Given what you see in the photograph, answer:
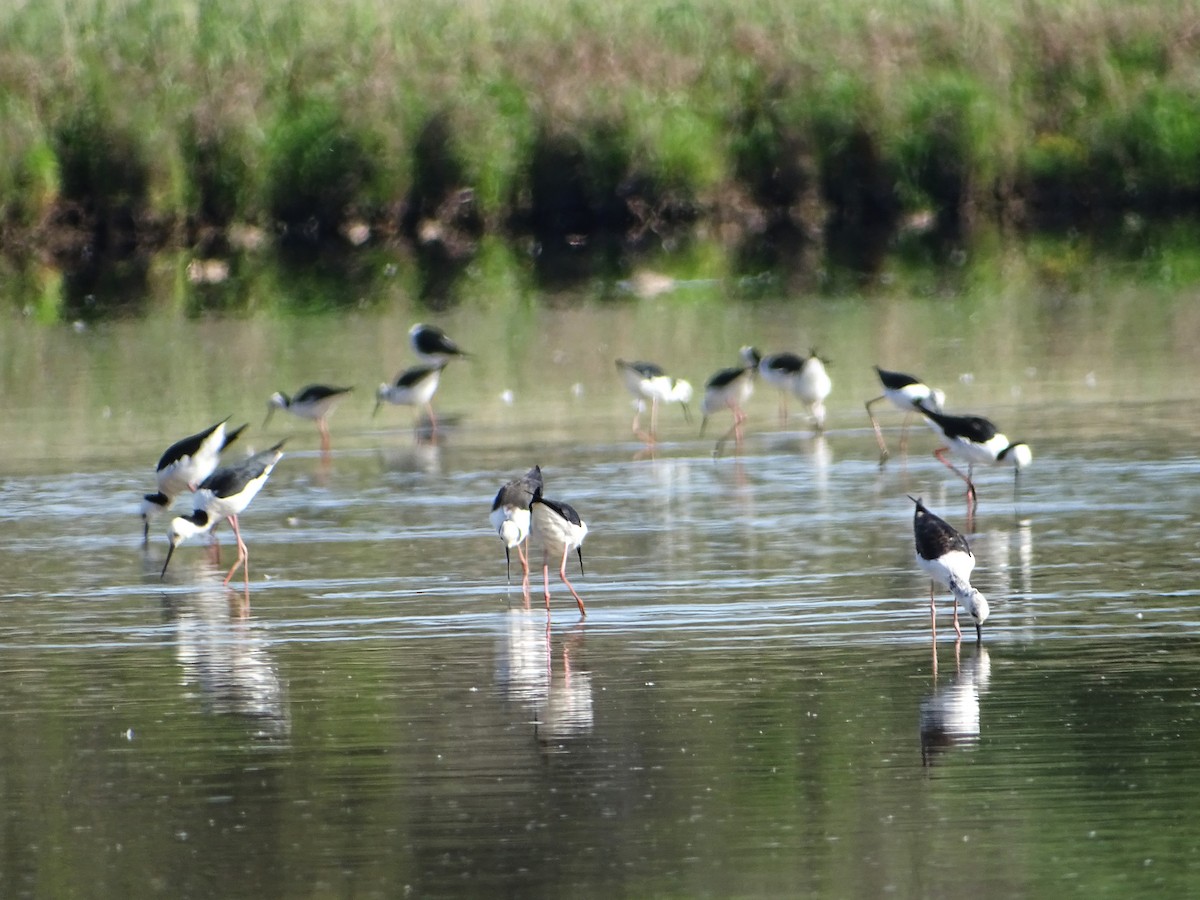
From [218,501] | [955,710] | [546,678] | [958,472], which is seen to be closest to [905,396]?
[958,472]

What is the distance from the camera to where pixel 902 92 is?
109ft

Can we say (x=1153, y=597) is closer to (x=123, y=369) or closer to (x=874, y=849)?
(x=874, y=849)

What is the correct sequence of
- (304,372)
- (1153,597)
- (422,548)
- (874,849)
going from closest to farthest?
(874,849), (1153,597), (422,548), (304,372)

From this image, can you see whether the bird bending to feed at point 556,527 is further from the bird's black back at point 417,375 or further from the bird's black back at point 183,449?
the bird's black back at point 417,375

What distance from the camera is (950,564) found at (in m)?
9.73

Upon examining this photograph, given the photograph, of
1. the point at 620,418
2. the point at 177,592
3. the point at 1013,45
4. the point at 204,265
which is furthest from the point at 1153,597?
the point at 1013,45

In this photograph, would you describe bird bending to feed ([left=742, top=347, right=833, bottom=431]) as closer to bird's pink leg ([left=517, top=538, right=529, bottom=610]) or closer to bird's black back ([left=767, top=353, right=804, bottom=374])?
bird's black back ([left=767, top=353, right=804, bottom=374])

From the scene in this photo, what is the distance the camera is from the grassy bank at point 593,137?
32.9m

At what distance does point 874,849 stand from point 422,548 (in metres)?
5.81

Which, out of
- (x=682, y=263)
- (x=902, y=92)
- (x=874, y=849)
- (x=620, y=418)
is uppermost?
(x=902, y=92)

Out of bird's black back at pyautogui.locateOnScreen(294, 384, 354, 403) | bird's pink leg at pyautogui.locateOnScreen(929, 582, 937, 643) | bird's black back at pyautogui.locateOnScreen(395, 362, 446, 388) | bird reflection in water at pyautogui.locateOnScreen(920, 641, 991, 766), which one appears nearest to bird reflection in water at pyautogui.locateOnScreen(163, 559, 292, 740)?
bird reflection in water at pyautogui.locateOnScreen(920, 641, 991, 766)

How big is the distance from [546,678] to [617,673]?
27 cm

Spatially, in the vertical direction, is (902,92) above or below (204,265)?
above

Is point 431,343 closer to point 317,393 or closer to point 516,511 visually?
point 317,393
